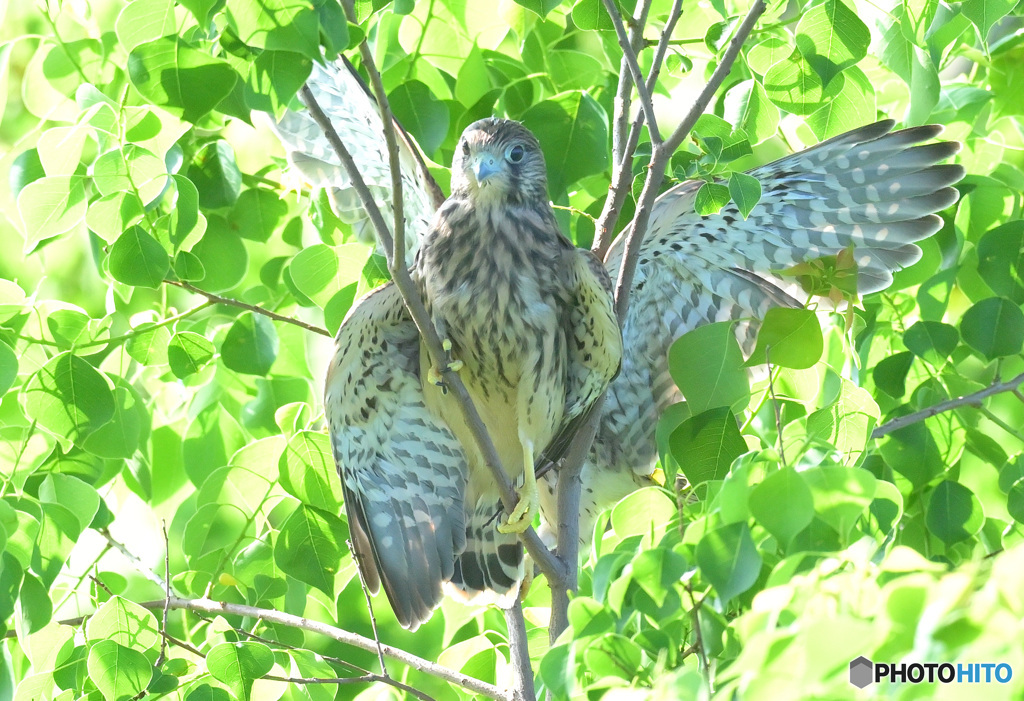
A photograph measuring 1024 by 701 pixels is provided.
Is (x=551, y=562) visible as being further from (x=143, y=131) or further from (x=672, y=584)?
(x=143, y=131)

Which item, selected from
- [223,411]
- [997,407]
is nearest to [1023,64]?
[997,407]

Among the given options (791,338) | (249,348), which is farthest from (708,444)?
(249,348)

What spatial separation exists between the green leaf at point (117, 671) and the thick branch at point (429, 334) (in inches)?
29.4

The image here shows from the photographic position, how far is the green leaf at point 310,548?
2.30 metres

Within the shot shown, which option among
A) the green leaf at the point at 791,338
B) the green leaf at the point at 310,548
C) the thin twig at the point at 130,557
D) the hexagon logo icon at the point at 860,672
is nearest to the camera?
the hexagon logo icon at the point at 860,672

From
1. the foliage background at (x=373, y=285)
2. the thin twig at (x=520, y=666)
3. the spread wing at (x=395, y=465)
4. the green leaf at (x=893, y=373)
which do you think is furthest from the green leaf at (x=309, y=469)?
the green leaf at (x=893, y=373)

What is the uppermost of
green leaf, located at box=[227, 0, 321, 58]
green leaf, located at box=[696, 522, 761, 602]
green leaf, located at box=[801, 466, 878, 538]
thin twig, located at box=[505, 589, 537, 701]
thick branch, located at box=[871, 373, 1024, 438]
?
green leaf, located at box=[227, 0, 321, 58]

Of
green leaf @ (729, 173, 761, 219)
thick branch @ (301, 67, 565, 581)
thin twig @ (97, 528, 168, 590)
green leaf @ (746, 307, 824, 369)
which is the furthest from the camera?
thin twig @ (97, 528, 168, 590)

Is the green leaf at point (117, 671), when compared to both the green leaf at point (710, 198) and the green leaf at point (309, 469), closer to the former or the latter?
the green leaf at point (309, 469)

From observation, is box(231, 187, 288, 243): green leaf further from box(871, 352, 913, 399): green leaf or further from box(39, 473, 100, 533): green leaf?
box(871, 352, 913, 399): green leaf

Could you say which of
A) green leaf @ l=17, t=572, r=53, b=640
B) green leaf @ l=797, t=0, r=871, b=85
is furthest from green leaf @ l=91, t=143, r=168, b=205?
green leaf @ l=797, t=0, r=871, b=85

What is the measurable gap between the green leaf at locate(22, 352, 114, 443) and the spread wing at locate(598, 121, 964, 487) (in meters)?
1.28

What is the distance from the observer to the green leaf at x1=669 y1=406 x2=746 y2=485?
2.04 metres

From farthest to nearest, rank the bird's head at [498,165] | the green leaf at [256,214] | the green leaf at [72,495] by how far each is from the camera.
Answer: the green leaf at [256,214] < the bird's head at [498,165] < the green leaf at [72,495]
